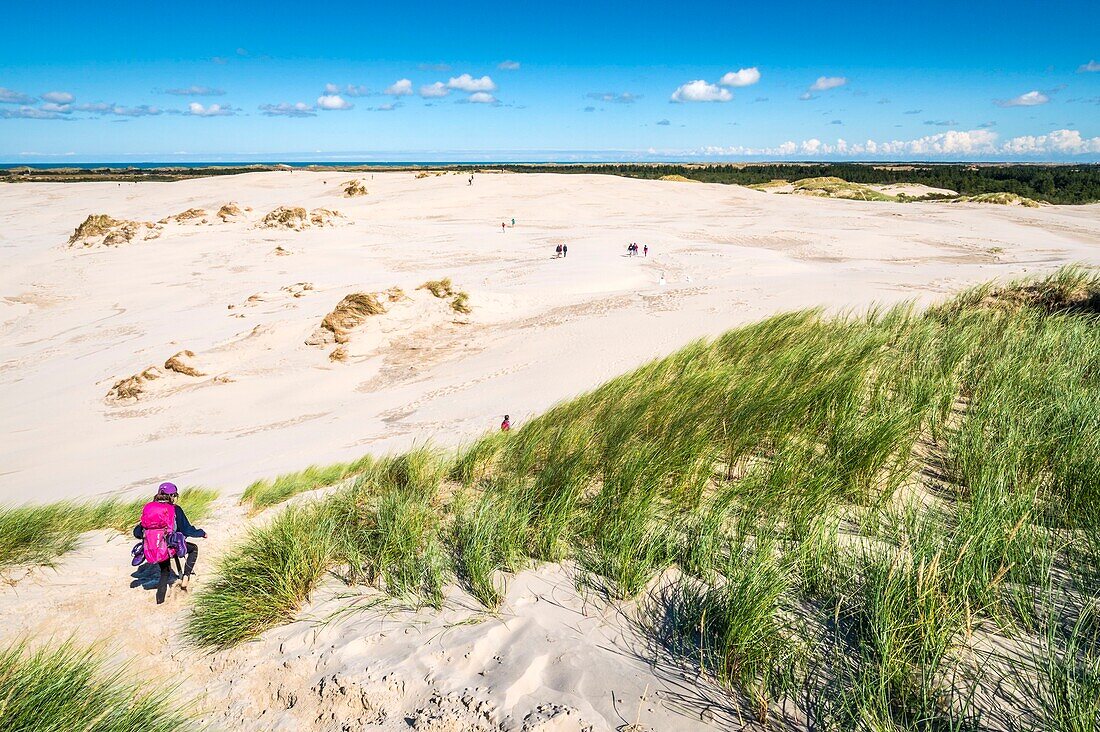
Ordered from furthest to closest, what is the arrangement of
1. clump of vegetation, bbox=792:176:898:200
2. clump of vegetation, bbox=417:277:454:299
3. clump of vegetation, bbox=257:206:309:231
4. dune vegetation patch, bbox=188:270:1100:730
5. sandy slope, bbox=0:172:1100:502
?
clump of vegetation, bbox=792:176:898:200, clump of vegetation, bbox=257:206:309:231, clump of vegetation, bbox=417:277:454:299, sandy slope, bbox=0:172:1100:502, dune vegetation patch, bbox=188:270:1100:730

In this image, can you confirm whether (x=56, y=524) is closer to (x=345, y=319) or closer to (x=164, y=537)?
(x=164, y=537)

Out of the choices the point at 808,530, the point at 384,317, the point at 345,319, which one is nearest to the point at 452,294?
the point at 384,317

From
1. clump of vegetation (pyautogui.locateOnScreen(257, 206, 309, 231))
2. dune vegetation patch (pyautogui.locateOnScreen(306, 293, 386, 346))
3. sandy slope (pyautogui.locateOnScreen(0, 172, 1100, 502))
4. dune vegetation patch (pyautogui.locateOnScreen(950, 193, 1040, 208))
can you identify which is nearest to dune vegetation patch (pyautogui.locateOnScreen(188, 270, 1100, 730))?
sandy slope (pyautogui.locateOnScreen(0, 172, 1100, 502))

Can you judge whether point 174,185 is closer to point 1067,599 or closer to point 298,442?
point 298,442

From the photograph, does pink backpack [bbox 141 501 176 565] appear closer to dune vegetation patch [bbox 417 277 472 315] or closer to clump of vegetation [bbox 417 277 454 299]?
dune vegetation patch [bbox 417 277 472 315]

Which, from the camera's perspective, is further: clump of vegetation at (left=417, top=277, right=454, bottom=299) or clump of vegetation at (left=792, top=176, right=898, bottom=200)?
clump of vegetation at (left=792, top=176, right=898, bottom=200)

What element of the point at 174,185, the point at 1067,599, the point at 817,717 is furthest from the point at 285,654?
the point at 174,185
